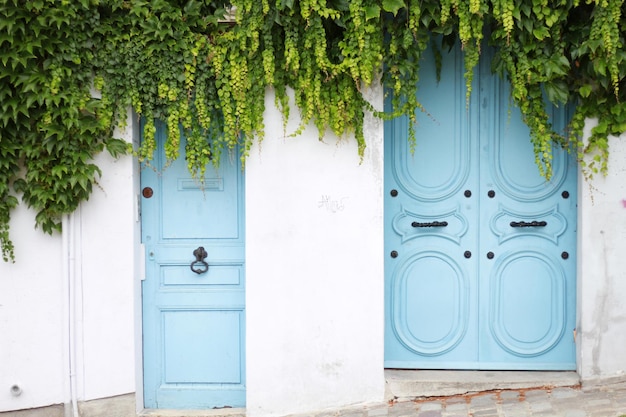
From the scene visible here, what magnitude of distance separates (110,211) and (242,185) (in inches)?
38.2

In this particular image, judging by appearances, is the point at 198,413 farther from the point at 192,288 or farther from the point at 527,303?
the point at 527,303

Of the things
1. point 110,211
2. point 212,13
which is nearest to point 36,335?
point 110,211

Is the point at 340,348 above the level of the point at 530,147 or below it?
below

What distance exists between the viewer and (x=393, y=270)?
18.2 ft

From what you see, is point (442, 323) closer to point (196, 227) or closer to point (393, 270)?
point (393, 270)

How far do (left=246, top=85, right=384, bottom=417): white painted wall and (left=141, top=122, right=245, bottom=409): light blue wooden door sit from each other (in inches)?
11.1

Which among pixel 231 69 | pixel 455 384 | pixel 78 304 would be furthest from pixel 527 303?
pixel 78 304

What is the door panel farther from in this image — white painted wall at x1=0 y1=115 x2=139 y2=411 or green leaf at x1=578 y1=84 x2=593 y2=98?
white painted wall at x1=0 y1=115 x2=139 y2=411

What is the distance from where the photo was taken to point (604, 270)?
17.1 feet

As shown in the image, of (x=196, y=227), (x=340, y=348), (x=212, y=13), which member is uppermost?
(x=212, y=13)

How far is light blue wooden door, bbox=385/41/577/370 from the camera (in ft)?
17.9

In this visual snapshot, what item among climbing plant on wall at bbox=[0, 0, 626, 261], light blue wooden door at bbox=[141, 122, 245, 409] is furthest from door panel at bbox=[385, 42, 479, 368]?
light blue wooden door at bbox=[141, 122, 245, 409]

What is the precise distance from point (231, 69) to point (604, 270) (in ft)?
9.84

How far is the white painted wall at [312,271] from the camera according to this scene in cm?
518
